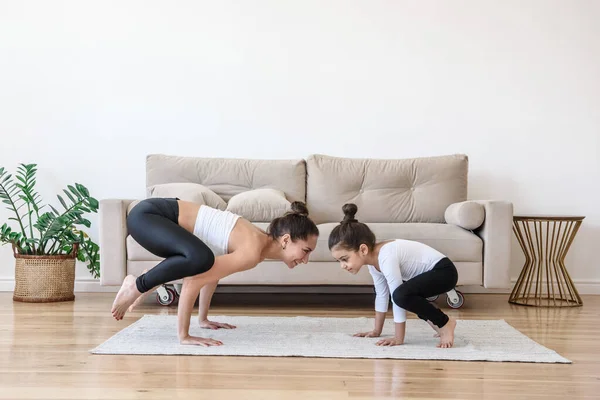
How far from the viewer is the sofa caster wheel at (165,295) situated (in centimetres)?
427

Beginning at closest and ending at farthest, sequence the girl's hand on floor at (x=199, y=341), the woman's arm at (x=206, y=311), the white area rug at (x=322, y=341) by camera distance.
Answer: the white area rug at (x=322, y=341), the girl's hand on floor at (x=199, y=341), the woman's arm at (x=206, y=311)

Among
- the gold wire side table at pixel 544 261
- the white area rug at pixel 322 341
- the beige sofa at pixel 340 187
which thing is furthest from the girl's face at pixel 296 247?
the gold wire side table at pixel 544 261

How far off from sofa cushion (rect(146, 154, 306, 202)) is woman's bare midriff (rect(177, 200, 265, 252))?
1485 mm

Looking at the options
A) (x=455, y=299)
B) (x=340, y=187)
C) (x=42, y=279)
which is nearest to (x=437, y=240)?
(x=455, y=299)

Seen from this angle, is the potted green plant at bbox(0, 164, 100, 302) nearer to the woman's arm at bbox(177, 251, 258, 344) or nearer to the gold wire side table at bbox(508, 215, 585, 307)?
the woman's arm at bbox(177, 251, 258, 344)

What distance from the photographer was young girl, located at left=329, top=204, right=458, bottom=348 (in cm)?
294

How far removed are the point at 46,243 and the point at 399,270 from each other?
2.60 m

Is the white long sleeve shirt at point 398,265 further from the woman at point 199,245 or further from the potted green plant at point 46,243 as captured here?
the potted green plant at point 46,243

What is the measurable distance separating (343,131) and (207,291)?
2111 mm

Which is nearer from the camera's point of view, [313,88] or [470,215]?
[470,215]

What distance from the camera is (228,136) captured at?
507cm

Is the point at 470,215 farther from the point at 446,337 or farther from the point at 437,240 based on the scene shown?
the point at 446,337

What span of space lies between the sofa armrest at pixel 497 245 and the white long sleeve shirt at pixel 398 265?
104cm

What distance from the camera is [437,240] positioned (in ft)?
13.4
